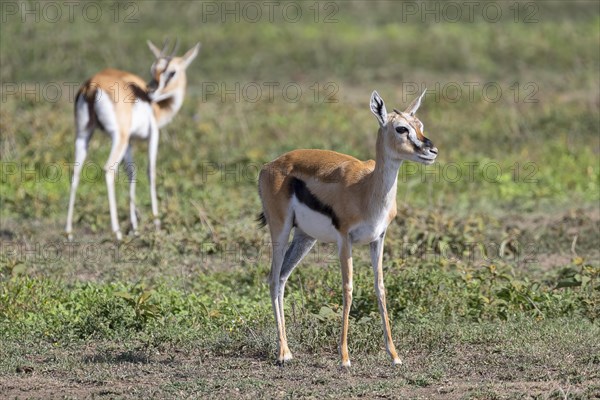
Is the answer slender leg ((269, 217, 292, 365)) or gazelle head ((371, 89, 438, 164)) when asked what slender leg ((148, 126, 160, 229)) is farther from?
gazelle head ((371, 89, 438, 164))

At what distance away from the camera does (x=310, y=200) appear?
6320mm

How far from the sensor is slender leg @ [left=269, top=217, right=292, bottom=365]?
20.7ft

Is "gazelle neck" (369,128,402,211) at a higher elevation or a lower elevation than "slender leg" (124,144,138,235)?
higher

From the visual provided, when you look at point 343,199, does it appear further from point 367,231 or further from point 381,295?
point 381,295

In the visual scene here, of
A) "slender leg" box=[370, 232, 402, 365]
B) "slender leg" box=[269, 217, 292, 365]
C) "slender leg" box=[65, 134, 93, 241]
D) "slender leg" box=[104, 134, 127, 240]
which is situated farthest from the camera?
"slender leg" box=[65, 134, 93, 241]

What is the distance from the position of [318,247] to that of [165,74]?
297cm

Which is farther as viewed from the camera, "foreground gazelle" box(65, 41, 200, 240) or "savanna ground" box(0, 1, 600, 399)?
"foreground gazelle" box(65, 41, 200, 240)

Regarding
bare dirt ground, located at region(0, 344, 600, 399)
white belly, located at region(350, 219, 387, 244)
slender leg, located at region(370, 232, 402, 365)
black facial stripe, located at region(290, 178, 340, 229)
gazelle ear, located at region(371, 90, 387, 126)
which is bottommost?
bare dirt ground, located at region(0, 344, 600, 399)

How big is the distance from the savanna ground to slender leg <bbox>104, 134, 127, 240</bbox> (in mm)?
199

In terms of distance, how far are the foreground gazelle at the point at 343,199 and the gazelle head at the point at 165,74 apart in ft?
15.6

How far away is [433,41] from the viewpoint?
18.1 metres

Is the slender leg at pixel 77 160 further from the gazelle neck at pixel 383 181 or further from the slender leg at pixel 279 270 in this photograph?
the gazelle neck at pixel 383 181

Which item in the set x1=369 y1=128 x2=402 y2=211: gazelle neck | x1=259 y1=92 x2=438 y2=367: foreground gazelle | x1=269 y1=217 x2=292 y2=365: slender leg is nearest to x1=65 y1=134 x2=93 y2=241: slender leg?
x1=259 y1=92 x2=438 y2=367: foreground gazelle

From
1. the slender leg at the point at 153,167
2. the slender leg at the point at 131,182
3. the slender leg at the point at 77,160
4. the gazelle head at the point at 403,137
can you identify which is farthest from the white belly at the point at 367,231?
the slender leg at the point at 77,160
